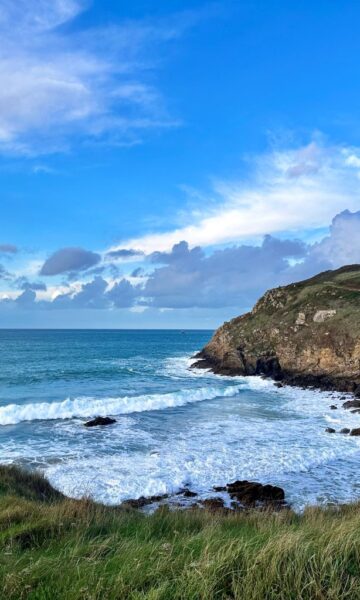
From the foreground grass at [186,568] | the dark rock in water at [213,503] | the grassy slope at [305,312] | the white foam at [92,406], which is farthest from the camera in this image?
the grassy slope at [305,312]

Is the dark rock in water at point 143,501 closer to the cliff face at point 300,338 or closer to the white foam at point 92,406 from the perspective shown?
the white foam at point 92,406

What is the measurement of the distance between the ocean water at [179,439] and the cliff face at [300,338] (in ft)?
17.0

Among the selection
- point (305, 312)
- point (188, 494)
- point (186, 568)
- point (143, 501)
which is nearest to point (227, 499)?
point (188, 494)

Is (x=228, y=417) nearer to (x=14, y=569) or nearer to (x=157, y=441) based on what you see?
(x=157, y=441)

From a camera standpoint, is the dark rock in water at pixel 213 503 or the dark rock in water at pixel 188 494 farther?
the dark rock in water at pixel 188 494

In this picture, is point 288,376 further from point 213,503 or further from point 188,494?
point 213,503

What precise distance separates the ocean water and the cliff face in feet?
17.0

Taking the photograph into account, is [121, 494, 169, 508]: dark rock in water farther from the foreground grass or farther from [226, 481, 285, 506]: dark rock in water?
the foreground grass

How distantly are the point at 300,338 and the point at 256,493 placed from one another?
1545 inches

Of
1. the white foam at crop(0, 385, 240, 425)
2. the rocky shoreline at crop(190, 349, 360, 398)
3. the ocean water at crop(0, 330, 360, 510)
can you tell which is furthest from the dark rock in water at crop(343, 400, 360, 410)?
the white foam at crop(0, 385, 240, 425)

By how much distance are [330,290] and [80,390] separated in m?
37.1

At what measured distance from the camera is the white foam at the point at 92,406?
107ft

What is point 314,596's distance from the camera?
442 cm

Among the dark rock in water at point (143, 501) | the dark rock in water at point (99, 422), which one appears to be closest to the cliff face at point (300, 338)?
the dark rock in water at point (99, 422)
